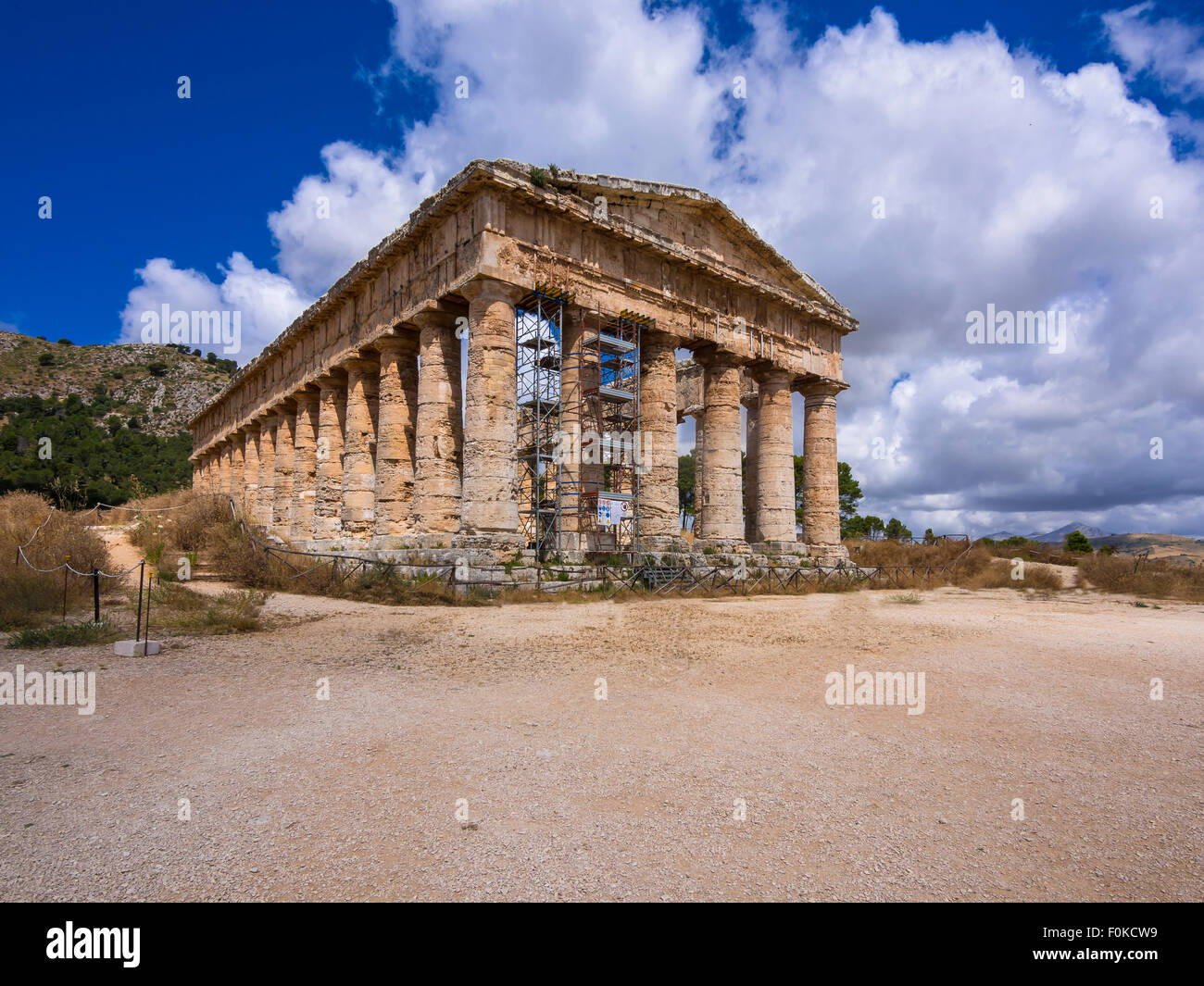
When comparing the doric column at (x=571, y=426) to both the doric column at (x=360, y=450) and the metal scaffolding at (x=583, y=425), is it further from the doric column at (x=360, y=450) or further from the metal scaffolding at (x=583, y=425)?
the doric column at (x=360, y=450)

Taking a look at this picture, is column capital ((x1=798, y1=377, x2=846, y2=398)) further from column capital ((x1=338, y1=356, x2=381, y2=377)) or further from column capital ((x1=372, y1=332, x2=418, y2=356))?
column capital ((x1=338, y1=356, x2=381, y2=377))

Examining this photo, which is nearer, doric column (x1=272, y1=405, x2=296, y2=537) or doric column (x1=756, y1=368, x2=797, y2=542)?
doric column (x1=756, y1=368, x2=797, y2=542)

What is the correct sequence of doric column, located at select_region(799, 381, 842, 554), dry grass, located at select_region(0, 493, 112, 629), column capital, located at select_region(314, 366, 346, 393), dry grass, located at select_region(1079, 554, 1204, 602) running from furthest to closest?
doric column, located at select_region(799, 381, 842, 554) < column capital, located at select_region(314, 366, 346, 393) < dry grass, located at select_region(1079, 554, 1204, 602) < dry grass, located at select_region(0, 493, 112, 629)

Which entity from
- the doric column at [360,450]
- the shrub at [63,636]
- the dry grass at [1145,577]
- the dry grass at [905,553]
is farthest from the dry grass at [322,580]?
the dry grass at [1145,577]

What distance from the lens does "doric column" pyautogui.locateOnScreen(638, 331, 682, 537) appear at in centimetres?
1708

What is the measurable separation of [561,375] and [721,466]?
235 inches

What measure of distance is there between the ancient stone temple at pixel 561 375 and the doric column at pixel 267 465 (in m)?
3.99

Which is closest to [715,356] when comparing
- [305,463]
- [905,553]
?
[905,553]

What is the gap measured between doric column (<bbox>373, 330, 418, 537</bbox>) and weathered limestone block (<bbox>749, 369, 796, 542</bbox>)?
1164cm

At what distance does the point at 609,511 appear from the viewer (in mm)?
16297

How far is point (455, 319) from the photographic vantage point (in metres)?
16.0

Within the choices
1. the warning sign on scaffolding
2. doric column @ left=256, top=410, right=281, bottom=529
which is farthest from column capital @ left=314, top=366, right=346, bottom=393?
the warning sign on scaffolding

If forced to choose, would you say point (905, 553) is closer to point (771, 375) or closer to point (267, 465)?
point (771, 375)
